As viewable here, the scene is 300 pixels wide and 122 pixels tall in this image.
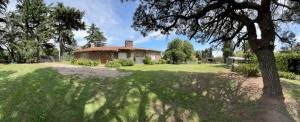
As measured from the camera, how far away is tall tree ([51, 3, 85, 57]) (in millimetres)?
39513

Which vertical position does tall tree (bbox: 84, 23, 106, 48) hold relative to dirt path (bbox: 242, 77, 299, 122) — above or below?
above

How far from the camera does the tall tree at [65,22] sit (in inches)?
1556

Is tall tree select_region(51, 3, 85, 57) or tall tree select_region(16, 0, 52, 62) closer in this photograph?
tall tree select_region(16, 0, 52, 62)

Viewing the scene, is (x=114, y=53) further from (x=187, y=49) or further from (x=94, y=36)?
(x=94, y=36)

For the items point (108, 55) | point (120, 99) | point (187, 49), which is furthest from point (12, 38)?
point (187, 49)

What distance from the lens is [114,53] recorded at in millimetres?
38094

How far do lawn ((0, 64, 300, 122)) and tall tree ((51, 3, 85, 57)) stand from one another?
2994cm

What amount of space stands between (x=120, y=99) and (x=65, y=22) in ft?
119

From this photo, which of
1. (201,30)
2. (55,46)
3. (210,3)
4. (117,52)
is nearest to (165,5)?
(210,3)

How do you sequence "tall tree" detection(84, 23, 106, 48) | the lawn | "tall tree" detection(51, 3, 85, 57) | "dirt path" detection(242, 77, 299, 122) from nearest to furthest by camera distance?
the lawn < "dirt path" detection(242, 77, 299, 122) < "tall tree" detection(51, 3, 85, 57) < "tall tree" detection(84, 23, 106, 48)

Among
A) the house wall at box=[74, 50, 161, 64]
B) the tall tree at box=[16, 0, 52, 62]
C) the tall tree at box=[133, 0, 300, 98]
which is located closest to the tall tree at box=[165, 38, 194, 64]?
the house wall at box=[74, 50, 161, 64]

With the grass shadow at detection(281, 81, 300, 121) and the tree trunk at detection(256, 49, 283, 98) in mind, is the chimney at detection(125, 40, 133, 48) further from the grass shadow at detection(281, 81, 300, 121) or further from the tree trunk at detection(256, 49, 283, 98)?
the tree trunk at detection(256, 49, 283, 98)

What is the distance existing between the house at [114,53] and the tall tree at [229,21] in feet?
82.0

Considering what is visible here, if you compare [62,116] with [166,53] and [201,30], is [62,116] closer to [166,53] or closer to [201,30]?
[201,30]
